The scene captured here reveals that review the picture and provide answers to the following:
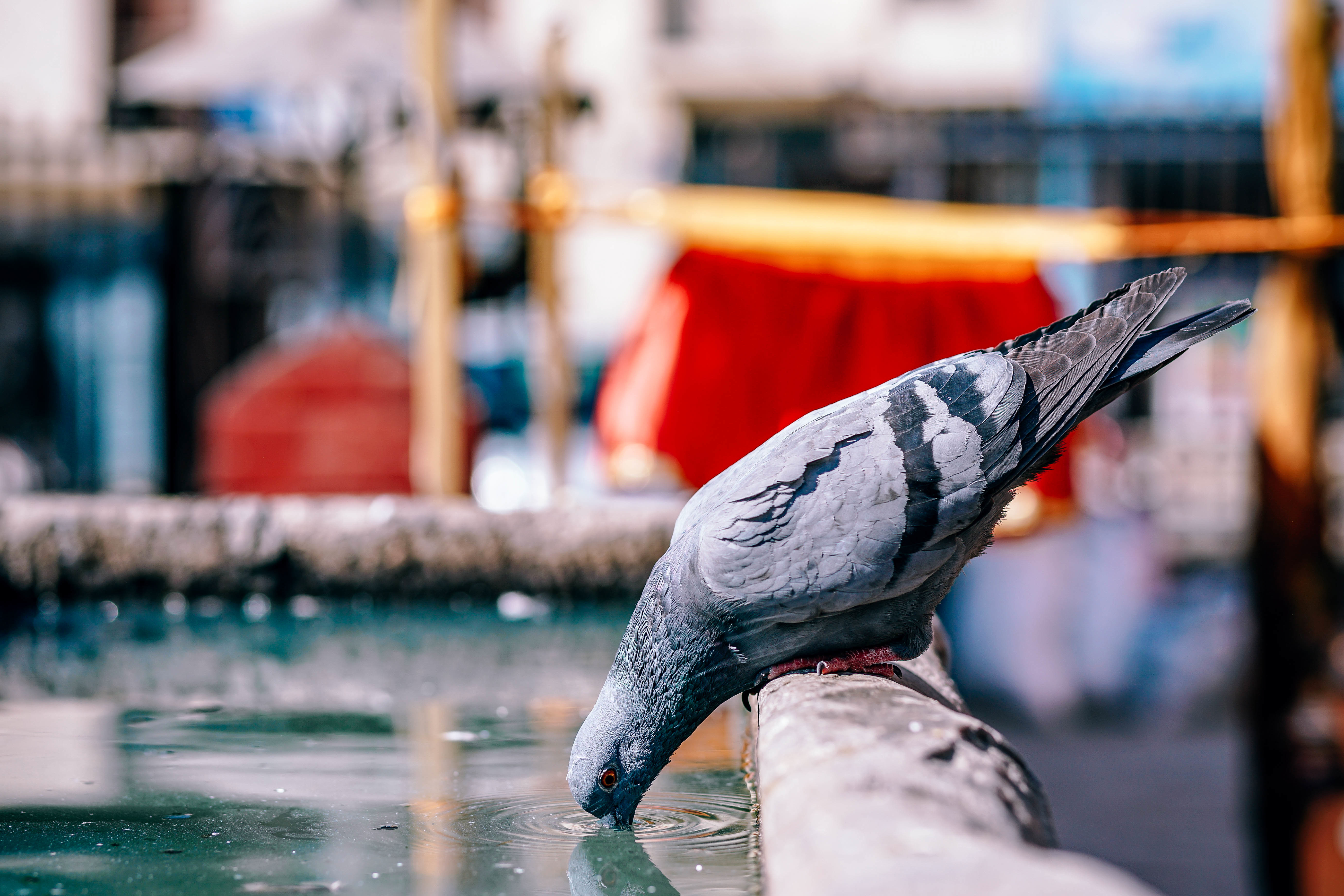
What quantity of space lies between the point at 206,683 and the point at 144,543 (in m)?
0.95

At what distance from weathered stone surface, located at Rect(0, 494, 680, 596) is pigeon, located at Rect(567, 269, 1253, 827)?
5.01 ft

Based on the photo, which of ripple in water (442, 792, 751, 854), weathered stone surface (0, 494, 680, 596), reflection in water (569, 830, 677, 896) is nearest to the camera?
reflection in water (569, 830, 677, 896)

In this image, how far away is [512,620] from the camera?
3305 millimetres

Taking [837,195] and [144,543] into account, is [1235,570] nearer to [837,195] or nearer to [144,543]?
[837,195]

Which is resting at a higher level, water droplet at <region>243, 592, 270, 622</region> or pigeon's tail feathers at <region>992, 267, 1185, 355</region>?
pigeon's tail feathers at <region>992, 267, 1185, 355</region>

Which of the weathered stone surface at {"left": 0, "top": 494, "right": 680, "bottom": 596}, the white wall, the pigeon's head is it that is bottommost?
the weathered stone surface at {"left": 0, "top": 494, "right": 680, "bottom": 596}

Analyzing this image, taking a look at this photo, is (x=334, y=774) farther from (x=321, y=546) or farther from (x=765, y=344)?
(x=765, y=344)

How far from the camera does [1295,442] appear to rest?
4410mm

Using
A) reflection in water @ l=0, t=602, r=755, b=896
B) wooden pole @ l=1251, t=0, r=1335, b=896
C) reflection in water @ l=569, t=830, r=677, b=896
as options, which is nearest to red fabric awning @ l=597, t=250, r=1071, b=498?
wooden pole @ l=1251, t=0, r=1335, b=896

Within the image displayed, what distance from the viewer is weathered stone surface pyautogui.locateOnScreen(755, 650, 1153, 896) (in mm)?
808

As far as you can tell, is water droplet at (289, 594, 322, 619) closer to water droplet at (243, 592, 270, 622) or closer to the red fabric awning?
water droplet at (243, 592, 270, 622)

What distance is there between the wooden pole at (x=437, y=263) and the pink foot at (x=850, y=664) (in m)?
2.33

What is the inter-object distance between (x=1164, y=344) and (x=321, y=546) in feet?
7.40

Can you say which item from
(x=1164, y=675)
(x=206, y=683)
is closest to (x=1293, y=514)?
(x=1164, y=675)
